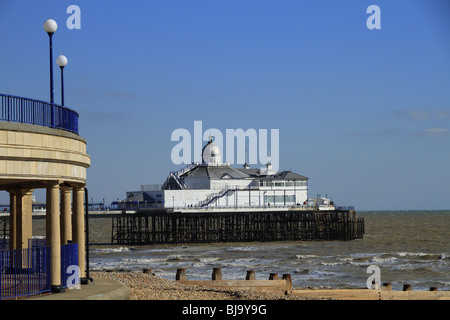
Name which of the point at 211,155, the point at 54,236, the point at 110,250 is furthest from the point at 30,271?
the point at 211,155

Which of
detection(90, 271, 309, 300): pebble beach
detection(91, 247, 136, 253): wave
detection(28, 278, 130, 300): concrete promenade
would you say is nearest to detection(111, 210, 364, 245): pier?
detection(91, 247, 136, 253): wave

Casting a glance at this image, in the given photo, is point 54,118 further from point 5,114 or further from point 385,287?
point 385,287

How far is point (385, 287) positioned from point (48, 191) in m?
13.3

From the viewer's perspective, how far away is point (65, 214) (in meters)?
19.2

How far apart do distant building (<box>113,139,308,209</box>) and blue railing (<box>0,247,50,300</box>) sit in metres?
70.7

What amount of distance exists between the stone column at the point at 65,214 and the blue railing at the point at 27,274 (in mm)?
1562

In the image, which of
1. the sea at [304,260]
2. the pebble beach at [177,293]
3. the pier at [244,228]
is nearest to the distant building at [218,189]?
the pier at [244,228]

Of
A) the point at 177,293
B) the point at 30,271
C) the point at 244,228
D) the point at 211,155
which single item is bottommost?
the point at 244,228

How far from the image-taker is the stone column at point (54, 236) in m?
17.2

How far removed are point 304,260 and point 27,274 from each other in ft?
130

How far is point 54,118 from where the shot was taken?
18062 mm

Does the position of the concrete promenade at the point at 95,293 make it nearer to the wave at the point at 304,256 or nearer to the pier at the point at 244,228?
the wave at the point at 304,256

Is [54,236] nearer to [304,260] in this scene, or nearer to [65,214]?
[65,214]
